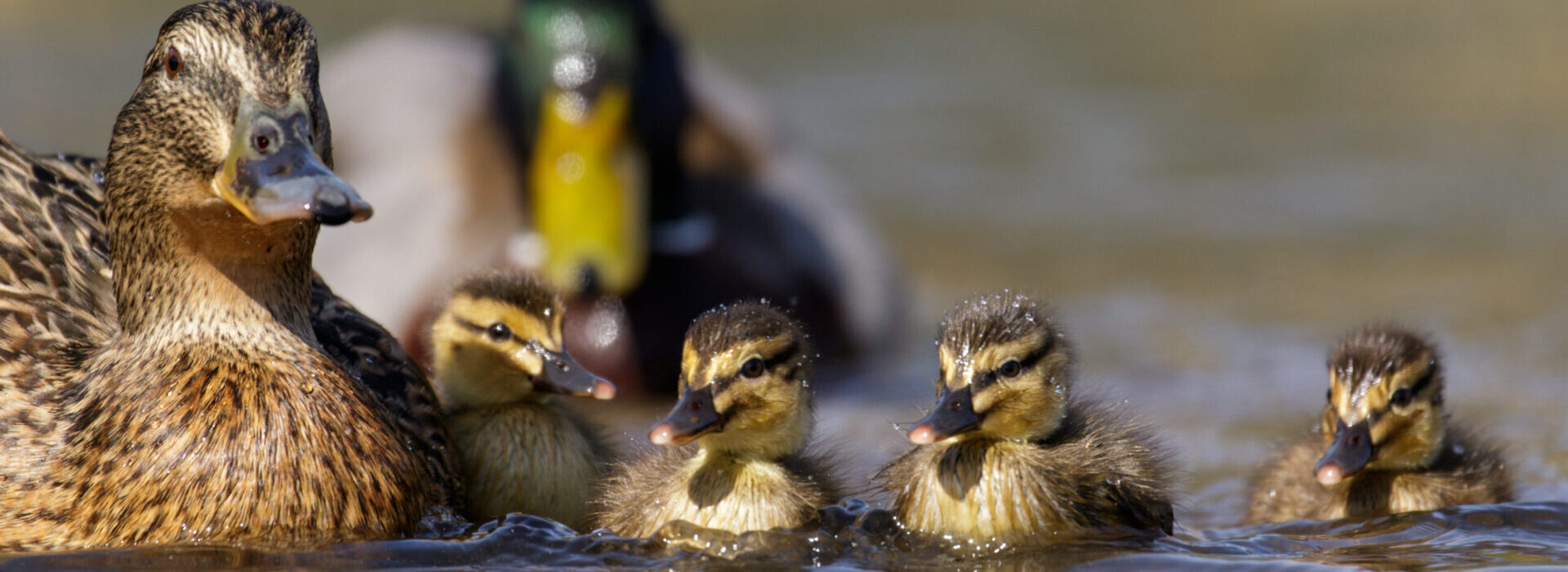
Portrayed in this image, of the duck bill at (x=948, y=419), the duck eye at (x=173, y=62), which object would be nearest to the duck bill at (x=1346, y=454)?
the duck bill at (x=948, y=419)

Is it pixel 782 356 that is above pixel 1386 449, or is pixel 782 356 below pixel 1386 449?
below

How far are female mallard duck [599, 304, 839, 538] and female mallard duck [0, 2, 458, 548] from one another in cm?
55

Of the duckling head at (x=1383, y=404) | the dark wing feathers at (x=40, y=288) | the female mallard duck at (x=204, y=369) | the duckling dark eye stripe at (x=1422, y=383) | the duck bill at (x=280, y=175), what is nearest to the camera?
the duck bill at (x=280, y=175)

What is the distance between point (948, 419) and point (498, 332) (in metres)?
1.22

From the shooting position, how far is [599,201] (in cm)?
736

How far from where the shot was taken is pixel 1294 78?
1227 cm

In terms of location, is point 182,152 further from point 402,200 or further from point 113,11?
point 113,11

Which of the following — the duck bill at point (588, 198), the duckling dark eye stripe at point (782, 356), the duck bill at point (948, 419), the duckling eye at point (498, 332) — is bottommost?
the duck bill at point (948, 419)

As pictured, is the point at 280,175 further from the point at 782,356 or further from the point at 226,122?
the point at 782,356

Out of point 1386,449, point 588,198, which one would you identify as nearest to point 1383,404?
point 1386,449

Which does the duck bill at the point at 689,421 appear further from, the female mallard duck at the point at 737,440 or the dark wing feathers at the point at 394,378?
the dark wing feathers at the point at 394,378

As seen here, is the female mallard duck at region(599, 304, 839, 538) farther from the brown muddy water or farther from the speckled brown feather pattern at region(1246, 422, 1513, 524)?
the speckled brown feather pattern at region(1246, 422, 1513, 524)

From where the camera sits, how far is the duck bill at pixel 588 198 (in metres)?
7.35

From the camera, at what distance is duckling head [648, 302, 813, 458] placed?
4172mm
